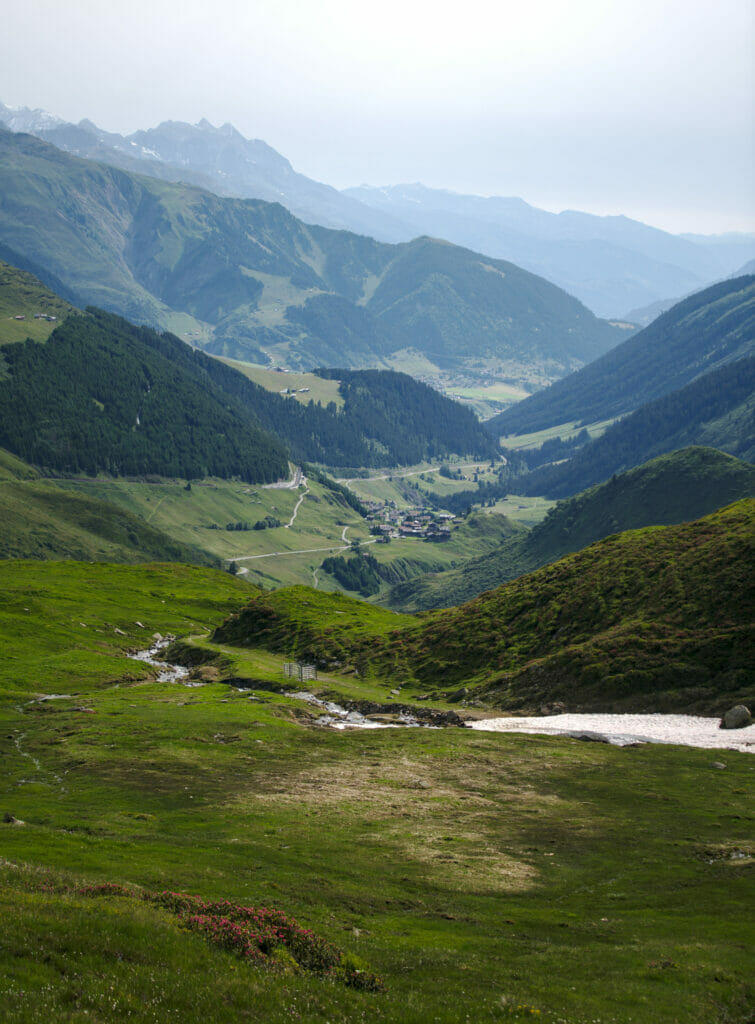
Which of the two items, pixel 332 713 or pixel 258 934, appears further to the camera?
pixel 332 713

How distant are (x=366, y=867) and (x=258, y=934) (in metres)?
17.3

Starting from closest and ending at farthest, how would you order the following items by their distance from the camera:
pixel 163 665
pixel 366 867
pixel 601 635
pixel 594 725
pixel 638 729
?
pixel 366 867
pixel 638 729
pixel 594 725
pixel 601 635
pixel 163 665

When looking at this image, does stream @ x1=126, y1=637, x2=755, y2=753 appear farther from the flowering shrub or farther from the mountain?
the flowering shrub

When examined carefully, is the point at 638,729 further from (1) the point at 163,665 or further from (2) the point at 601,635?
(1) the point at 163,665

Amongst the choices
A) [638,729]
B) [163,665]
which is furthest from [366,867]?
[163,665]

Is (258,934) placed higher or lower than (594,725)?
higher

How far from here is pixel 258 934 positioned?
3222cm

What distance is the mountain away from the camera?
10012cm

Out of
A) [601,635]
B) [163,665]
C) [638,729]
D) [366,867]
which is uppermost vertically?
[601,635]

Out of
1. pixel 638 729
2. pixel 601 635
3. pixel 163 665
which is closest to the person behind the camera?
pixel 638 729

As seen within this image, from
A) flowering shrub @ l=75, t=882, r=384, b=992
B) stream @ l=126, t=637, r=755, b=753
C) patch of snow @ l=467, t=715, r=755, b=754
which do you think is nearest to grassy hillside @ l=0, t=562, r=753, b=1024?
flowering shrub @ l=75, t=882, r=384, b=992

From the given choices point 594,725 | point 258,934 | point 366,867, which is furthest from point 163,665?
point 258,934

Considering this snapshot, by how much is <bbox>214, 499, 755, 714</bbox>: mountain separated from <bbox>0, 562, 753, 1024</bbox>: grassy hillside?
1909 centimetres

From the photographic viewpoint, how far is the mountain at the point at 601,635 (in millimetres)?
100125
